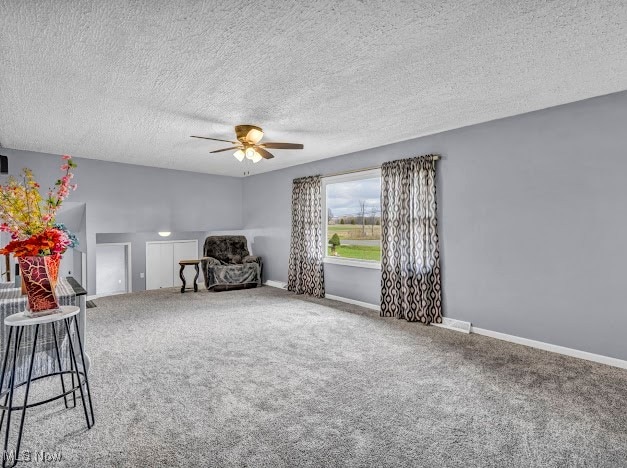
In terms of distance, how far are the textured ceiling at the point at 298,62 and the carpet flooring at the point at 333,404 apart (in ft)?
7.81

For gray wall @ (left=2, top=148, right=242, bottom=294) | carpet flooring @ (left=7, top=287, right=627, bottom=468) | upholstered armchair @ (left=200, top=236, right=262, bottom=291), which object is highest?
gray wall @ (left=2, top=148, right=242, bottom=294)

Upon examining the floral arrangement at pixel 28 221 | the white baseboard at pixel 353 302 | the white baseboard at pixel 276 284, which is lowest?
the white baseboard at pixel 353 302

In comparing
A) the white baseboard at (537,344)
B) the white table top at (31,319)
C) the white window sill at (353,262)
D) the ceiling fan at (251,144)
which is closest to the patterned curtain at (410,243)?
the white baseboard at (537,344)

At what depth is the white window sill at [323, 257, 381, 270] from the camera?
5090 millimetres

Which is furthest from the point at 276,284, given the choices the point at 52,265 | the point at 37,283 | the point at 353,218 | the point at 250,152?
the point at 37,283

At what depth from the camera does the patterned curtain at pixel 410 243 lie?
4.25 meters

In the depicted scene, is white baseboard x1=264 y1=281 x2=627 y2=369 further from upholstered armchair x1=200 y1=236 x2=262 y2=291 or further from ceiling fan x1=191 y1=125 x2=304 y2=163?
upholstered armchair x1=200 y1=236 x2=262 y2=291

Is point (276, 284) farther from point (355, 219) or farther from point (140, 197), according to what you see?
point (140, 197)

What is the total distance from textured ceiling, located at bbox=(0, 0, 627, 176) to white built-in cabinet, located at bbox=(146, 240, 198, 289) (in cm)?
427

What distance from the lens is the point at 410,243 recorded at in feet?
14.6

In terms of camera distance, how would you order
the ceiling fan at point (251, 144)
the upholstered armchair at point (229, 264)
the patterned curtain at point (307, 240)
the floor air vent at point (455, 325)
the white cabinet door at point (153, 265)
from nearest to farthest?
the ceiling fan at point (251, 144), the floor air vent at point (455, 325), the patterned curtain at point (307, 240), the upholstered armchair at point (229, 264), the white cabinet door at point (153, 265)

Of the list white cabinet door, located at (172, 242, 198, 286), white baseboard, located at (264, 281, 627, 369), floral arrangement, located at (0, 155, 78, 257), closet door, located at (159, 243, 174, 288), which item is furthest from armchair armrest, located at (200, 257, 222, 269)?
floral arrangement, located at (0, 155, 78, 257)

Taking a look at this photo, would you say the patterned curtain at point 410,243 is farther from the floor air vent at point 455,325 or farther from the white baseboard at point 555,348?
the white baseboard at point 555,348

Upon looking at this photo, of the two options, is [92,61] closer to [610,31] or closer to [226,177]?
[610,31]
